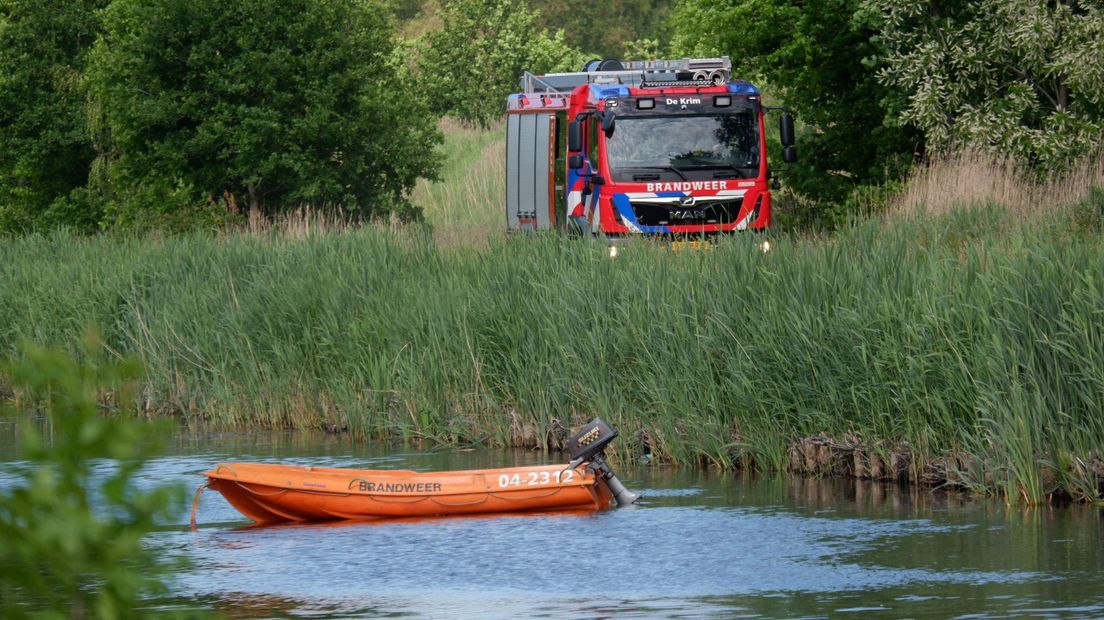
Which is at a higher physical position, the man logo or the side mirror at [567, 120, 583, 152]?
the side mirror at [567, 120, 583, 152]

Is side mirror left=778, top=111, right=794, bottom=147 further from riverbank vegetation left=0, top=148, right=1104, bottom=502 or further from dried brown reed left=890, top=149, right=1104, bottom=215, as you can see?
riverbank vegetation left=0, top=148, right=1104, bottom=502

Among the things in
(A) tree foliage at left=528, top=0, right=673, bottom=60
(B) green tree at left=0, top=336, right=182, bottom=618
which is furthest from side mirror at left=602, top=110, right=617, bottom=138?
(A) tree foliage at left=528, top=0, right=673, bottom=60

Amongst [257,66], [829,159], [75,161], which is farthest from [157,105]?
[829,159]

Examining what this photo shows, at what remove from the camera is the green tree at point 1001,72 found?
2131 cm

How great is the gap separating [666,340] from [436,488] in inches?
107

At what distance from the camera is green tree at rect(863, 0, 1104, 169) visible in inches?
839

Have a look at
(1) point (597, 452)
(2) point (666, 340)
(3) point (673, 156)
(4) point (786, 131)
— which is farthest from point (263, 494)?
(4) point (786, 131)

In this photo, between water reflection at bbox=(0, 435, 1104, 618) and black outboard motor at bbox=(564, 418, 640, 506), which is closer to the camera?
water reflection at bbox=(0, 435, 1104, 618)

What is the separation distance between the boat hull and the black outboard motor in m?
0.07

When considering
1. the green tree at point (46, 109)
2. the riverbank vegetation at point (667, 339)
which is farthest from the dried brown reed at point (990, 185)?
the green tree at point (46, 109)

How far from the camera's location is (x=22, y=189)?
34938mm

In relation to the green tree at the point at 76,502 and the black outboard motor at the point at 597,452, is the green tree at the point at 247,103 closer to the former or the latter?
the black outboard motor at the point at 597,452

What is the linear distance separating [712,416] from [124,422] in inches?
432

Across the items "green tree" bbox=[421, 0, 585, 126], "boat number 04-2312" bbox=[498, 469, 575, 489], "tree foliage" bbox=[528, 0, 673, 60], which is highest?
"tree foliage" bbox=[528, 0, 673, 60]
